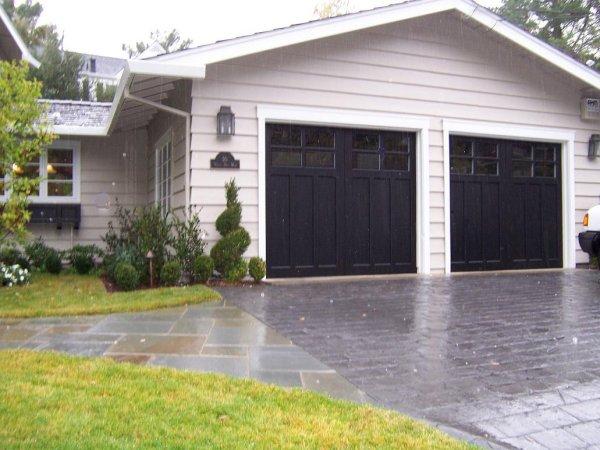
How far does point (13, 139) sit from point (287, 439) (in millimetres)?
6018

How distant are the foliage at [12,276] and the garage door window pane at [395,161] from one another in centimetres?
568

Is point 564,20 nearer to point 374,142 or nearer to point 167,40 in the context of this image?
point 374,142

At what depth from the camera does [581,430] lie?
10.4 feet

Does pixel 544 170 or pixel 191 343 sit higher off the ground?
pixel 544 170

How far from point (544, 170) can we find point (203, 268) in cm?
668

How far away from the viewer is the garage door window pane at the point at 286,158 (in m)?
8.95

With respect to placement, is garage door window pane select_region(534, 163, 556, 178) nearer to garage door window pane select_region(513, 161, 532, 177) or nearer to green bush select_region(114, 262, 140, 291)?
garage door window pane select_region(513, 161, 532, 177)

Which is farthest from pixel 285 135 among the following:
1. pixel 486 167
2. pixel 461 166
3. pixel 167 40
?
pixel 167 40

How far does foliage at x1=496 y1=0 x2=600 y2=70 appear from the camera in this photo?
2342cm

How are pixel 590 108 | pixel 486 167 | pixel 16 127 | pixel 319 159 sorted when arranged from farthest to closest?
pixel 590 108 → pixel 486 167 → pixel 319 159 → pixel 16 127

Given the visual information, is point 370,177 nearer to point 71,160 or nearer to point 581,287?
point 581,287

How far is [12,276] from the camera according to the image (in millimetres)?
8164

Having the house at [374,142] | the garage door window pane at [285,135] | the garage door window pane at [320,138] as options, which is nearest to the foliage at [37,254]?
the house at [374,142]

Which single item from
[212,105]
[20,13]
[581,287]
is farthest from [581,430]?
[20,13]
